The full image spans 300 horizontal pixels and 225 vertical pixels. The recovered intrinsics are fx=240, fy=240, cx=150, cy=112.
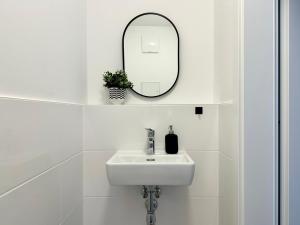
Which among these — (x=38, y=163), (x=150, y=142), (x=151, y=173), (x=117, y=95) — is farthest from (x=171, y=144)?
(x=38, y=163)

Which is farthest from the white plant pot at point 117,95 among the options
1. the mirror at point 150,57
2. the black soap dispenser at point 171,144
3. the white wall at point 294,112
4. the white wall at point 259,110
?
the white wall at point 294,112

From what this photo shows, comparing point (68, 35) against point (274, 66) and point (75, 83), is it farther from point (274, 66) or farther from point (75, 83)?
point (274, 66)

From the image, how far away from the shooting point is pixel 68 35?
1.33 meters

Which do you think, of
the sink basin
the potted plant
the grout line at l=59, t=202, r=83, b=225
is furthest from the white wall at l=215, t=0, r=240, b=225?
the grout line at l=59, t=202, r=83, b=225

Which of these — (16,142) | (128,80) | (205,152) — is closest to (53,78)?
(16,142)

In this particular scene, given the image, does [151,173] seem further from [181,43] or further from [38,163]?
[181,43]

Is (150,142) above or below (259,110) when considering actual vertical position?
below

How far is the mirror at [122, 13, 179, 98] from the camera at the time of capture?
1.65 metres

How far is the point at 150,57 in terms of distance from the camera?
1655 mm

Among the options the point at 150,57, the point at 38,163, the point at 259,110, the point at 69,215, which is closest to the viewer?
the point at 38,163

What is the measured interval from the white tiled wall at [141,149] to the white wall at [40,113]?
0.10 m

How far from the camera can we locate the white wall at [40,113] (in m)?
0.76

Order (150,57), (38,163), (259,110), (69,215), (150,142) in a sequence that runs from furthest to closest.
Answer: (150,57)
(150,142)
(69,215)
(259,110)
(38,163)

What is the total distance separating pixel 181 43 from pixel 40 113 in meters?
1.08
